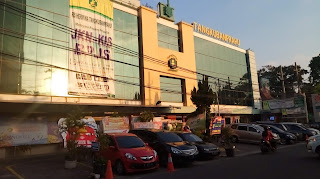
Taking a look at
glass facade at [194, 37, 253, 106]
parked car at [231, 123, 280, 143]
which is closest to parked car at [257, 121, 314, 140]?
parked car at [231, 123, 280, 143]

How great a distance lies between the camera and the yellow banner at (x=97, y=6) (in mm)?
25250

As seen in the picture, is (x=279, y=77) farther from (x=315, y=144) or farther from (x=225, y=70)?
(x=315, y=144)

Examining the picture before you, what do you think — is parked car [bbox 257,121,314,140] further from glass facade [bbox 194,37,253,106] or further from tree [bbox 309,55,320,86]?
tree [bbox 309,55,320,86]

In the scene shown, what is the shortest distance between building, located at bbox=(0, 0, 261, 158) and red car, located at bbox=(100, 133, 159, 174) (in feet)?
31.9

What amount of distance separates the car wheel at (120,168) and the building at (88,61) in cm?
1039

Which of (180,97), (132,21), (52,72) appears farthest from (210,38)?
(52,72)

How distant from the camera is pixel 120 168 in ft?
35.9

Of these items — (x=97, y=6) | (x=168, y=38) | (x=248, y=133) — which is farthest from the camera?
(x=168, y=38)

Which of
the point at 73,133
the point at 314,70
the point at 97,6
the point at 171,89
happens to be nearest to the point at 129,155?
the point at 73,133

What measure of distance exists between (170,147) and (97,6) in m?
19.4

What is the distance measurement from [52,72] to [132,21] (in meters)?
12.1

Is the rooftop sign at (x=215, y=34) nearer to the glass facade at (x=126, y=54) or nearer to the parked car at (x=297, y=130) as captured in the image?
the glass facade at (x=126, y=54)

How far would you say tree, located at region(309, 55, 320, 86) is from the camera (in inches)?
2457

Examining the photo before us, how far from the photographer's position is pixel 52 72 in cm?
A: 2286
